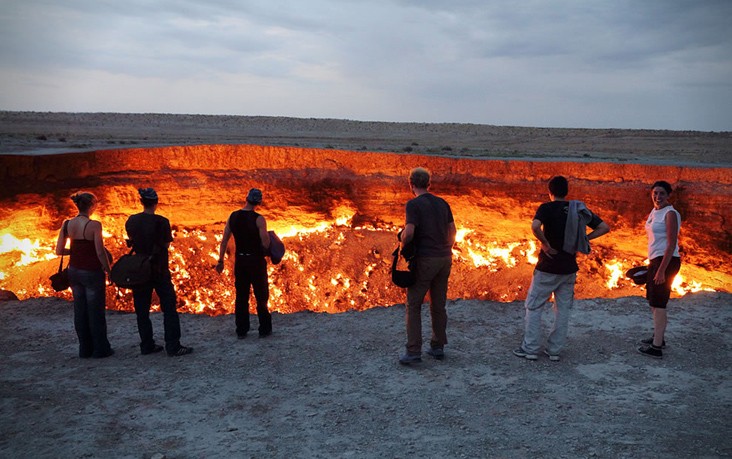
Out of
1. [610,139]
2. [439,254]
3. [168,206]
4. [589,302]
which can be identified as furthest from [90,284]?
[610,139]

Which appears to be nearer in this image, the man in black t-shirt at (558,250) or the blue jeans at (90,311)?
the man in black t-shirt at (558,250)

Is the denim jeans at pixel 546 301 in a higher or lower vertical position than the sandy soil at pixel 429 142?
lower

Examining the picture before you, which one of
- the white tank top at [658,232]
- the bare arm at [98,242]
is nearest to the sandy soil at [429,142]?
the bare arm at [98,242]

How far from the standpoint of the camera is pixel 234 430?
4523 millimetres

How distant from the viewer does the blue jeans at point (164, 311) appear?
6125mm

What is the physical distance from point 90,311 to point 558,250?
510cm

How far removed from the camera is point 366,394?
205 inches

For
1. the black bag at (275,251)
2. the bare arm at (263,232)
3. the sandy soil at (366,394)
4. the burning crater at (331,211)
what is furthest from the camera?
the burning crater at (331,211)

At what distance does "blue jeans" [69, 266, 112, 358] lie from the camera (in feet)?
19.6

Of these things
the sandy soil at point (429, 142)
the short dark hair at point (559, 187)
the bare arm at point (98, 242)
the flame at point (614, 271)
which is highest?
the sandy soil at point (429, 142)

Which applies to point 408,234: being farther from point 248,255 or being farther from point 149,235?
point 149,235

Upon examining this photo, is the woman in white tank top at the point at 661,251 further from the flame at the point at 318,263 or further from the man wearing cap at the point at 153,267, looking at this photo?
the flame at the point at 318,263

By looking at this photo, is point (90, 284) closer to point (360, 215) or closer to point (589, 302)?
point (589, 302)

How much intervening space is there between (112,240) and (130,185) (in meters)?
1.39
